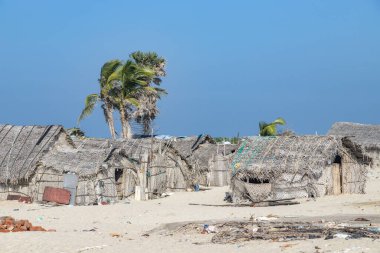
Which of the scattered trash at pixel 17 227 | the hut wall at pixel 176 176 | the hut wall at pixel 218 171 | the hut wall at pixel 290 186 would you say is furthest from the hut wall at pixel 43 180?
the hut wall at pixel 218 171

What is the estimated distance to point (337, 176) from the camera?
28.7 metres

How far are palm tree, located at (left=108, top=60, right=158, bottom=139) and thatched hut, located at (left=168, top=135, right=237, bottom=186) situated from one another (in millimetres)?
3867

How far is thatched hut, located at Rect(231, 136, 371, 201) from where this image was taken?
2642 cm

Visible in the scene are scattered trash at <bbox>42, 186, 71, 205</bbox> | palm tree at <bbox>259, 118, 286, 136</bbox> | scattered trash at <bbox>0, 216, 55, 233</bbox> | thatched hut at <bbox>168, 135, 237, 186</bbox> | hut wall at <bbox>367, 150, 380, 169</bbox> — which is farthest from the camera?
palm tree at <bbox>259, 118, 286, 136</bbox>

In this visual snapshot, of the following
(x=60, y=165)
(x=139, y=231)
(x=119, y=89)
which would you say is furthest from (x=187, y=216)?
(x=119, y=89)

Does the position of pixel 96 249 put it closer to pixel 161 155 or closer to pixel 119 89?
pixel 161 155

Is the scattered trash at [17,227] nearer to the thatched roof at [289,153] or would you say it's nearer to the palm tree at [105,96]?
the thatched roof at [289,153]

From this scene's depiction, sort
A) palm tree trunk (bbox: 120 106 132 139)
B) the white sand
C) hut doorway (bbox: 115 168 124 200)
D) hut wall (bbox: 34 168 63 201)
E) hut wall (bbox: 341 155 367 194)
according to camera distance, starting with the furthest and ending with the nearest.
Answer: palm tree trunk (bbox: 120 106 132 139)
hut doorway (bbox: 115 168 124 200)
hut wall (bbox: 341 155 367 194)
hut wall (bbox: 34 168 63 201)
the white sand

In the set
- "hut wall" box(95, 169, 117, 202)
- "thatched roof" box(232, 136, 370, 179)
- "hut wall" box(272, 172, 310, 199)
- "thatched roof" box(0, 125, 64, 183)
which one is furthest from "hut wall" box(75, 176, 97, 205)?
"hut wall" box(272, 172, 310, 199)

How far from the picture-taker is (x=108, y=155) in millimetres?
29047

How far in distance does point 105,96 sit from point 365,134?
18.0 meters

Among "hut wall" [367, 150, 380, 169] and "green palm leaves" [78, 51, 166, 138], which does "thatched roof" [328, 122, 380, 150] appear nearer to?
"hut wall" [367, 150, 380, 169]

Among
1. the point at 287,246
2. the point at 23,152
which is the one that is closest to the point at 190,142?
the point at 23,152

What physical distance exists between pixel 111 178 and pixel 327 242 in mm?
15955
